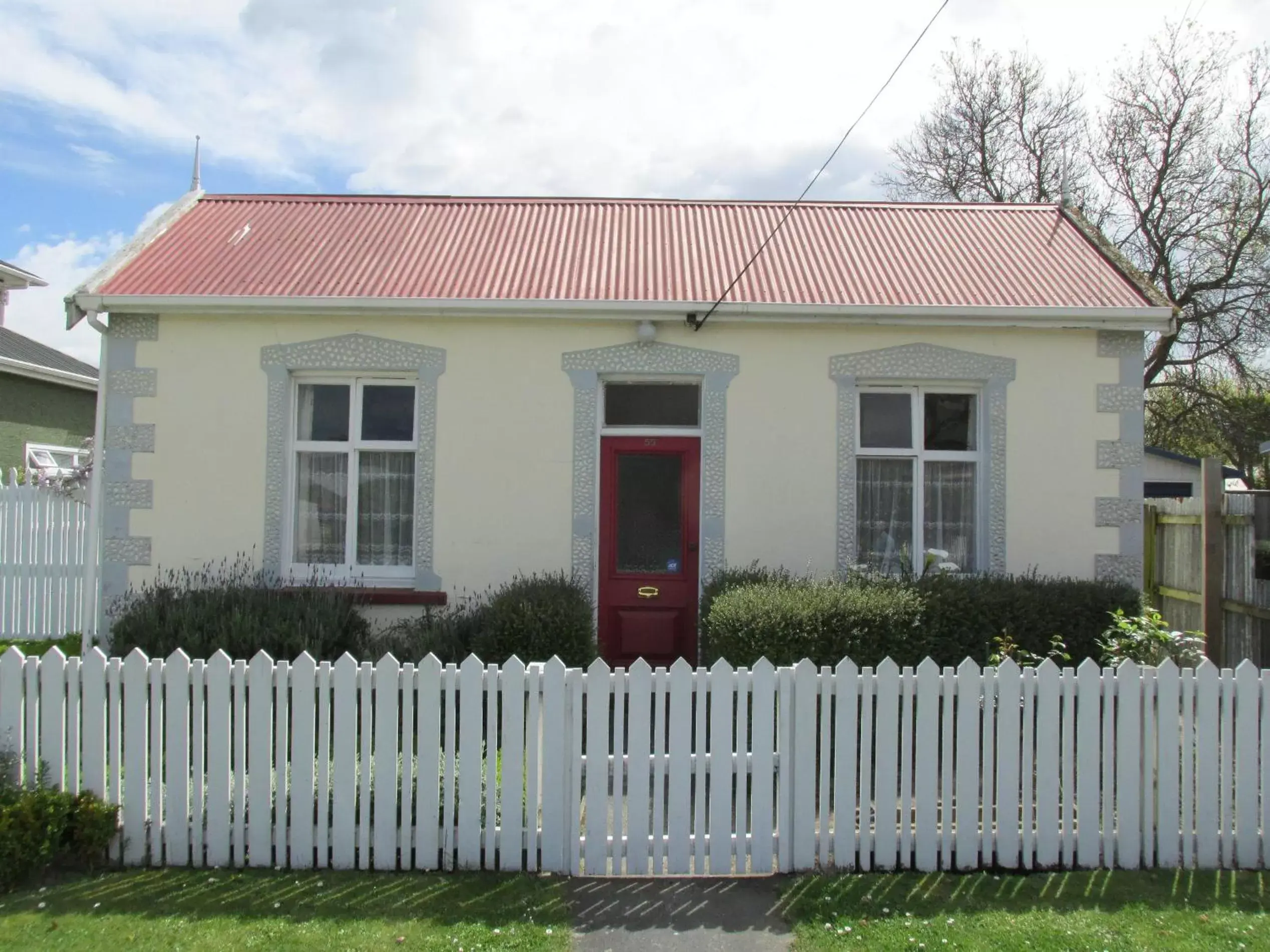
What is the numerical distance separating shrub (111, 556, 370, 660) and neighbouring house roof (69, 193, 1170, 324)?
2.29 m

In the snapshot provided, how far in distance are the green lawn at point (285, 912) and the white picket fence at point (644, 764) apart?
15cm

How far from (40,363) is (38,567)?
7.24 metres

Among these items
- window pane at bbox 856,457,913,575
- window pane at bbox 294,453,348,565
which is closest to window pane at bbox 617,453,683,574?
window pane at bbox 856,457,913,575

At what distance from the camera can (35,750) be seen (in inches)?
177

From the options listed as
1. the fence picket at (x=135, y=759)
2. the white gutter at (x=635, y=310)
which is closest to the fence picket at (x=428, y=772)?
the fence picket at (x=135, y=759)

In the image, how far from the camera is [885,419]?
812cm

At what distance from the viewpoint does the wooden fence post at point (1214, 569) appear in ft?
25.6

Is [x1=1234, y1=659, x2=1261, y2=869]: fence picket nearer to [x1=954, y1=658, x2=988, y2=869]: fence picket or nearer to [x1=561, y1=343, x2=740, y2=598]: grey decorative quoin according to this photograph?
[x1=954, y1=658, x2=988, y2=869]: fence picket

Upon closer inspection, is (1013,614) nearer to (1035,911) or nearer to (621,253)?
(1035,911)

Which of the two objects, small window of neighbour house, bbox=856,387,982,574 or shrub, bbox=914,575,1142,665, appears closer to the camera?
shrub, bbox=914,575,1142,665

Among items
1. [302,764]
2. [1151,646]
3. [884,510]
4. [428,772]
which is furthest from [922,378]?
[302,764]

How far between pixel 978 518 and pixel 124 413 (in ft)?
23.3

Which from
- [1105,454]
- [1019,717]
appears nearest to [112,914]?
[1019,717]

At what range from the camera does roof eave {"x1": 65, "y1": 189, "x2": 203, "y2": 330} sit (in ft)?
25.2
